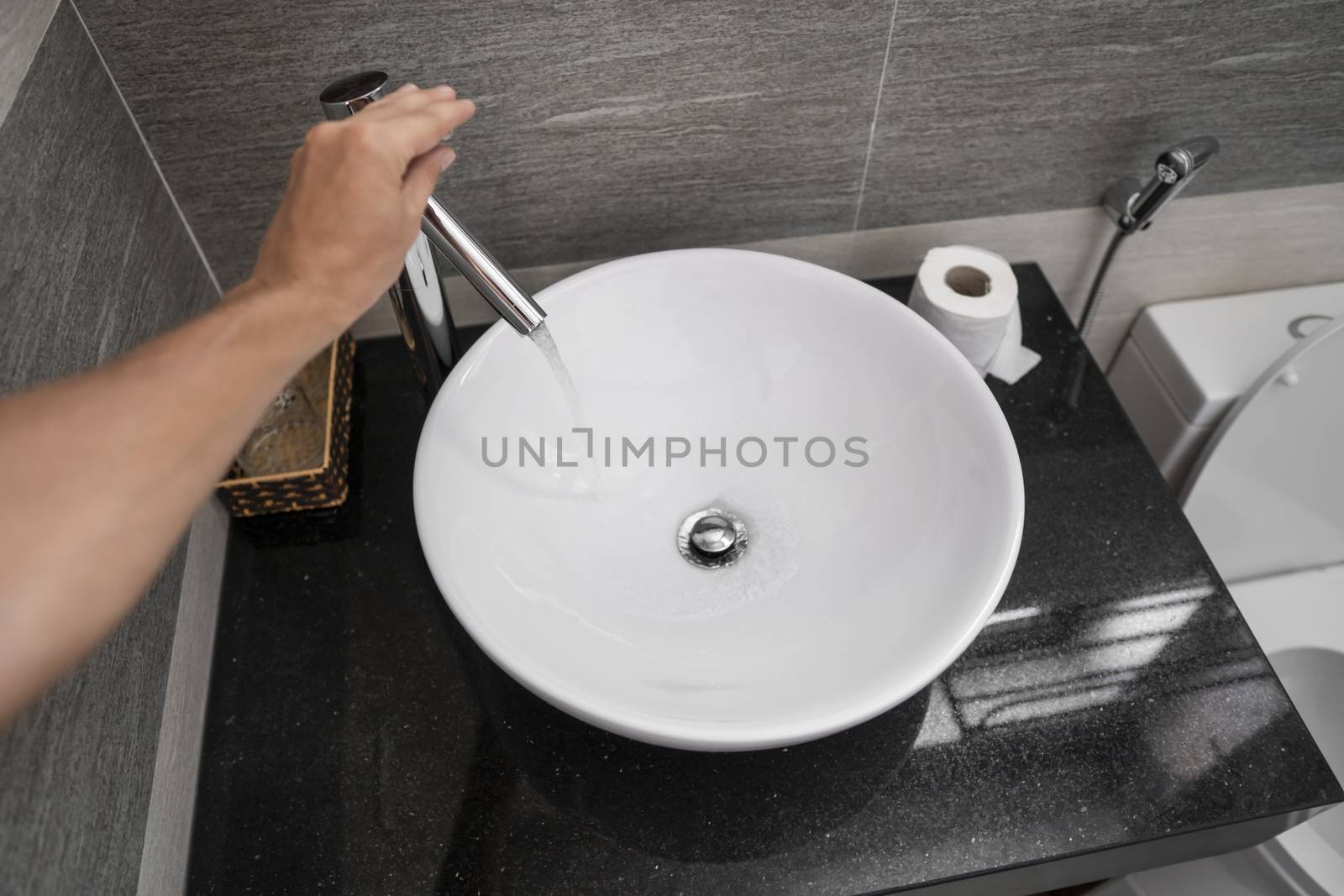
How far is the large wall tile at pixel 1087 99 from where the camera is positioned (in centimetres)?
86

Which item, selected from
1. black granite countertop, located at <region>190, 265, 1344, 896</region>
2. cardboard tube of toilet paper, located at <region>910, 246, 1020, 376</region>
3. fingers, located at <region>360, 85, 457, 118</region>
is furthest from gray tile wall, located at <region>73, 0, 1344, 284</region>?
black granite countertop, located at <region>190, 265, 1344, 896</region>

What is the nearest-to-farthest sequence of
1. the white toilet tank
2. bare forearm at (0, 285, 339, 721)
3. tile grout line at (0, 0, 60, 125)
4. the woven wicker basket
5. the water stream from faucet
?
1. bare forearm at (0, 285, 339, 721)
2. tile grout line at (0, 0, 60, 125)
3. the water stream from faucet
4. the woven wicker basket
5. the white toilet tank

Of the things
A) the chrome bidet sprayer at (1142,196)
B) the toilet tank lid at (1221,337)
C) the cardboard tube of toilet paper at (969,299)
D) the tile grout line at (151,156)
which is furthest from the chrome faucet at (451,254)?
the toilet tank lid at (1221,337)

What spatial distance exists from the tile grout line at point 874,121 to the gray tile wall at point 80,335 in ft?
2.21

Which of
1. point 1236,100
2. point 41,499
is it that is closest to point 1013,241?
point 1236,100

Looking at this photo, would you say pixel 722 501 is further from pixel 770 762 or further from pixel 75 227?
pixel 75 227

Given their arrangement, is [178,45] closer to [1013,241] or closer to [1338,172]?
[1013,241]

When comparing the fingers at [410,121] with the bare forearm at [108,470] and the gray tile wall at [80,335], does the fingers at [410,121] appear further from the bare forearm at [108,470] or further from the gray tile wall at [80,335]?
the gray tile wall at [80,335]

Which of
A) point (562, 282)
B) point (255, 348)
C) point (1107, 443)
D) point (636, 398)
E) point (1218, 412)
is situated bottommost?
point (1218, 412)

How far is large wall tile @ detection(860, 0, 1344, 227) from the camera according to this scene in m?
0.86

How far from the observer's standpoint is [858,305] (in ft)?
2.74

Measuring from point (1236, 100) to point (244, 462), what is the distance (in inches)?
42.0

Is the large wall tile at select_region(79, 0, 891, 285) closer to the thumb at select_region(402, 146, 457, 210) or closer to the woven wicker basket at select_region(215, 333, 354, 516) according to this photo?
the woven wicker basket at select_region(215, 333, 354, 516)

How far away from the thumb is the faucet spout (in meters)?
0.07
